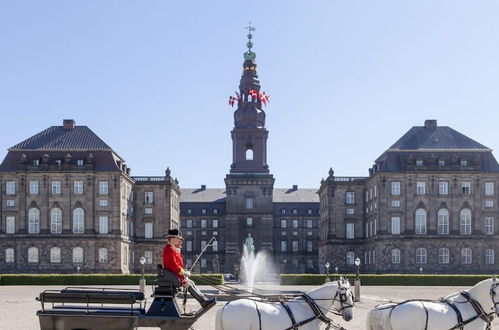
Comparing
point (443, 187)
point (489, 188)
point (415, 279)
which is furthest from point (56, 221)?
point (489, 188)

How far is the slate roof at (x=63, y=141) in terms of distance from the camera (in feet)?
265

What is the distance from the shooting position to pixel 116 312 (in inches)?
598

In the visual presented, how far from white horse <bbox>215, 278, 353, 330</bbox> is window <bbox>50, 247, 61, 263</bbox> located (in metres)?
67.7

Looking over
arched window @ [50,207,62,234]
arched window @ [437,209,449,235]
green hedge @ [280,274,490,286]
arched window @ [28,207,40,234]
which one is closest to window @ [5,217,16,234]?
arched window @ [28,207,40,234]

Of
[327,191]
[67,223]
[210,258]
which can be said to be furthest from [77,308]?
[210,258]

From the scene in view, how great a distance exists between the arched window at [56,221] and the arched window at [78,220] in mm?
1547

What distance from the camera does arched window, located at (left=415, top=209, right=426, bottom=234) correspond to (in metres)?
79.9

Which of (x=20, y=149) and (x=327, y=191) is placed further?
(x=327, y=191)

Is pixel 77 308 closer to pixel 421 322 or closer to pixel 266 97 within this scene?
pixel 421 322

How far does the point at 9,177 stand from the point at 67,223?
7.97 metres

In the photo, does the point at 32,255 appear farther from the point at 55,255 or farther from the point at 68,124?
the point at 68,124

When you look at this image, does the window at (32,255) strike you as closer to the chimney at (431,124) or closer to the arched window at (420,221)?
the arched window at (420,221)

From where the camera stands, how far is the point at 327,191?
95.0 m

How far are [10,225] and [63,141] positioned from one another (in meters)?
10.5
